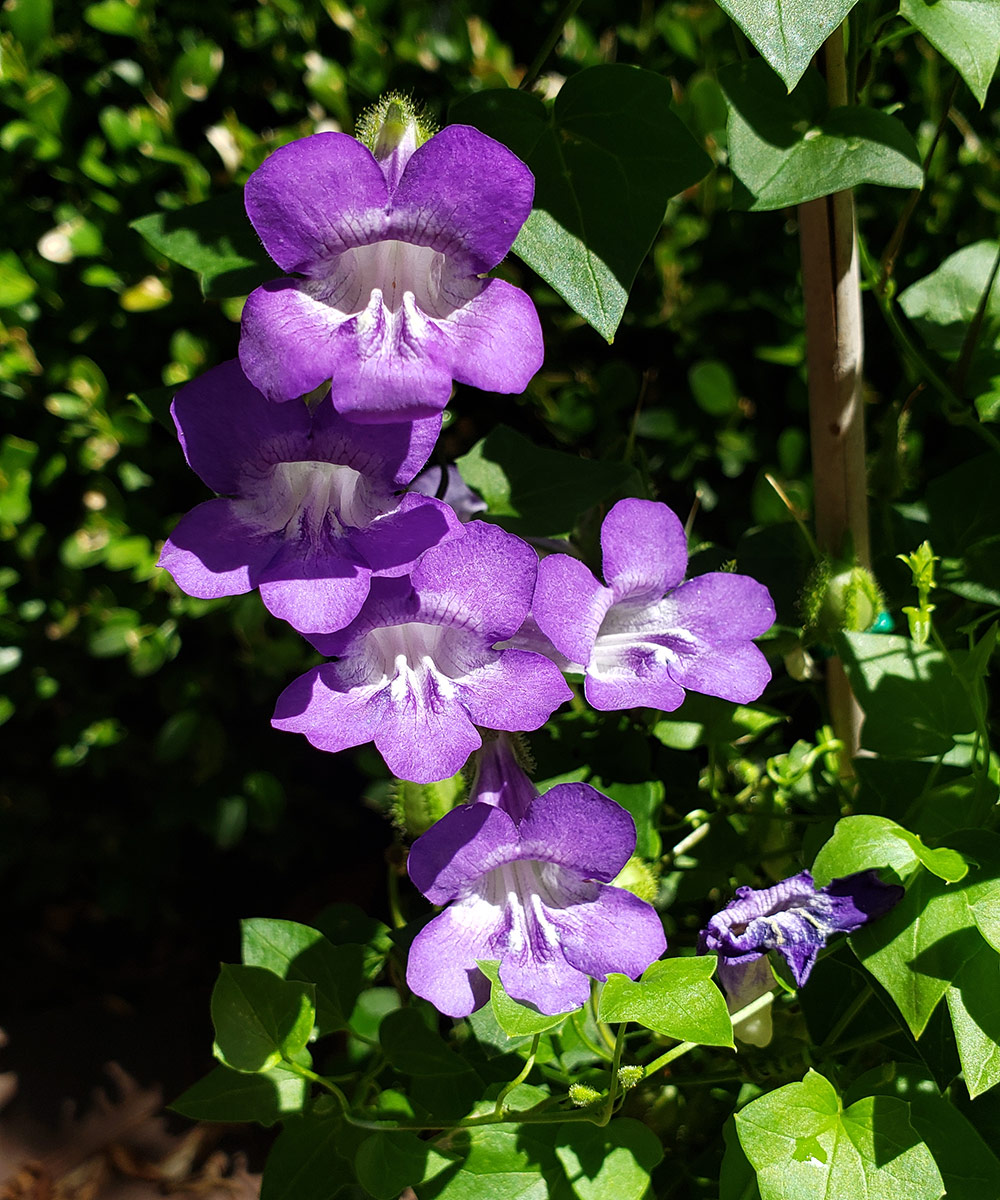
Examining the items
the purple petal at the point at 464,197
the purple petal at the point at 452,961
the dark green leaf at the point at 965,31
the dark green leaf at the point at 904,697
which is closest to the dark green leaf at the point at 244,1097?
the purple petal at the point at 452,961

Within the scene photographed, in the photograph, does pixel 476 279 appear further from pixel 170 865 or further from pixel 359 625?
pixel 170 865

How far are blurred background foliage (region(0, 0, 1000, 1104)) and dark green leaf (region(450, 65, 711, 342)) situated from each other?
55 centimetres

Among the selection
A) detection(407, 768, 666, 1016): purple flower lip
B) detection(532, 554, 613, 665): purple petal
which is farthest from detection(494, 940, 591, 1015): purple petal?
detection(532, 554, 613, 665): purple petal

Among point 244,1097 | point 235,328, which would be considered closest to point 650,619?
point 244,1097

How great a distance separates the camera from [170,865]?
1.66m

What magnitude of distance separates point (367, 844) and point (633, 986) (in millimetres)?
1172

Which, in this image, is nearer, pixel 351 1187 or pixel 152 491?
pixel 351 1187

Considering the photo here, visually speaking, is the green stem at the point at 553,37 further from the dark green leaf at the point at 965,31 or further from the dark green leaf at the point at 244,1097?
the dark green leaf at the point at 244,1097

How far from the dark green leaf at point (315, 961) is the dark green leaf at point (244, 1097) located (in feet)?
0.18

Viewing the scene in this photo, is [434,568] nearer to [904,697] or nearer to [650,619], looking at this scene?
[650,619]

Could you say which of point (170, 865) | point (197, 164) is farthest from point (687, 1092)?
point (197, 164)

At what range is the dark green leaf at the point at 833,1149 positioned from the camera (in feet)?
2.24

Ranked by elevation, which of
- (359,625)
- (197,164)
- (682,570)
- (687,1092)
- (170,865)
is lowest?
(170,865)

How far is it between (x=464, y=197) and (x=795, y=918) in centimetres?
57
